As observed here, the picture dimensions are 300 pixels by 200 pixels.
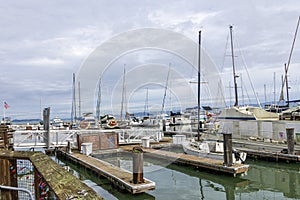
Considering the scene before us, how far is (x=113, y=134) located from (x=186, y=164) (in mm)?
6522

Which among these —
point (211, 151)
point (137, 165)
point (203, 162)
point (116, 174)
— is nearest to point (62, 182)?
point (137, 165)

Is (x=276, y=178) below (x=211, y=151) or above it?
below

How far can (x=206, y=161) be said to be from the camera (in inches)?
561

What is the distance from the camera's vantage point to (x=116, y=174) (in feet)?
38.0

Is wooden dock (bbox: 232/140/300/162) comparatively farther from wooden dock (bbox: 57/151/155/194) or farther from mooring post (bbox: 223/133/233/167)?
wooden dock (bbox: 57/151/155/194)

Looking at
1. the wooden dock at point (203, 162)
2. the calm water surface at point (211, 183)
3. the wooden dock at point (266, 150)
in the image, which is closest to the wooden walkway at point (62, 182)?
the calm water surface at point (211, 183)

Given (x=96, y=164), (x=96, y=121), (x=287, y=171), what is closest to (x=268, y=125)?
(x=287, y=171)

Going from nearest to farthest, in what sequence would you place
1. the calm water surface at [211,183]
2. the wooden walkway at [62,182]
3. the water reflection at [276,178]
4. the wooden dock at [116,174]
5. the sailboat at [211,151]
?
the wooden walkway at [62,182]
the wooden dock at [116,174]
the calm water surface at [211,183]
the water reflection at [276,178]
the sailboat at [211,151]

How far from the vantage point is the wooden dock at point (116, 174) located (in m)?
9.78

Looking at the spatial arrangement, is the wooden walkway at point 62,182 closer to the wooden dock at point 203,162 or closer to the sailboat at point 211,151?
the wooden dock at point 203,162

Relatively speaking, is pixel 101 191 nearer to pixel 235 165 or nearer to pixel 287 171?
pixel 235 165

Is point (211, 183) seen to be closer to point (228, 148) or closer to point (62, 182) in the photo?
point (228, 148)

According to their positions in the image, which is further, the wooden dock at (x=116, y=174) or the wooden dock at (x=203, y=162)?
the wooden dock at (x=203, y=162)

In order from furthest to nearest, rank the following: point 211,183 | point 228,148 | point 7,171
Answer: point 228,148 < point 211,183 < point 7,171
